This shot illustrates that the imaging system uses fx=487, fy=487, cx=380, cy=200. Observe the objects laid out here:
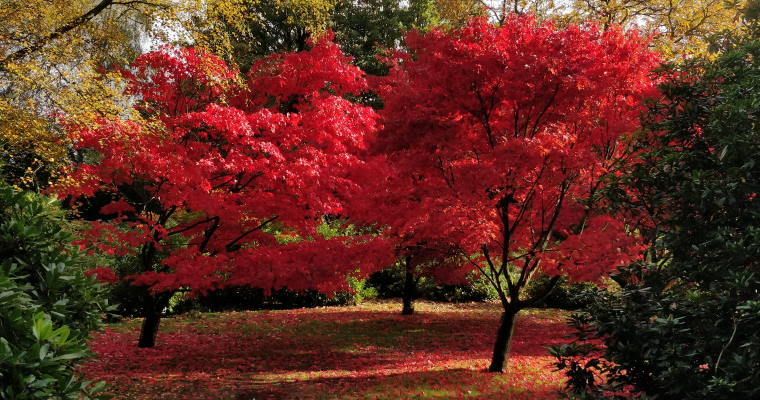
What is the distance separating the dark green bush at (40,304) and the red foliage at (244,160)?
406 centimetres

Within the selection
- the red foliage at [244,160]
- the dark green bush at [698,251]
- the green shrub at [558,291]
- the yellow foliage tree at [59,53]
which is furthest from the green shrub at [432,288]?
the dark green bush at [698,251]

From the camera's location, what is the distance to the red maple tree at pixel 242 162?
786 centimetres

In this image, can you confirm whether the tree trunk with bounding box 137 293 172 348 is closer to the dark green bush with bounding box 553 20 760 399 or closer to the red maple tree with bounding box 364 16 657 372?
the red maple tree with bounding box 364 16 657 372

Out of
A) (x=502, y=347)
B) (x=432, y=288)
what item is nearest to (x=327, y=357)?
(x=502, y=347)

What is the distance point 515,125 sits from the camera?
771 cm

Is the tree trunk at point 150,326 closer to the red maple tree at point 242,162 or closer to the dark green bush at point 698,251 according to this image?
the red maple tree at point 242,162

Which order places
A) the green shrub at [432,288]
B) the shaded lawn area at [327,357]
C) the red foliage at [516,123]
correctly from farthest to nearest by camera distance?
the green shrub at [432,288], the shaded lawn area at [327,357], the red foliage at [516,123]

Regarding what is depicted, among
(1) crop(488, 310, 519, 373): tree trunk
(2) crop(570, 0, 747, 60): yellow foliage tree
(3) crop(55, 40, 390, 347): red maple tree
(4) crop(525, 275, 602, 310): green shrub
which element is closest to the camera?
(3) crop(55, 40, 390, 347): red maple tree

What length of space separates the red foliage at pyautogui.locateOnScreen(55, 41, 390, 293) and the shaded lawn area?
1543 mm

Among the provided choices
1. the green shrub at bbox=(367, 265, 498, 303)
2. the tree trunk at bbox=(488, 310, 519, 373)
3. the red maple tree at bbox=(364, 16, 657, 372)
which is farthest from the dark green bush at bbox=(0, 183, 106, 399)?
the green shrub at bbox=(367, 265, 498, 303)

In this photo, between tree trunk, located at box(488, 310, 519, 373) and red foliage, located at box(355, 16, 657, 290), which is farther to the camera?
tree trunk, located at box(488, 310, 519, 373)

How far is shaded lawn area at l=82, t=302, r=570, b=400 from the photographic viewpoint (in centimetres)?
747

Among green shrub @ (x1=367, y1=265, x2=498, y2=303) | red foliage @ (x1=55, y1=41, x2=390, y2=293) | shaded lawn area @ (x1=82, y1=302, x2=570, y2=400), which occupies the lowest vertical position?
shaded lawn area @ (x1=82, y1=302, x2=570, y2=400)

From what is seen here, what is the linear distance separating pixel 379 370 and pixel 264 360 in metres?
2.36
